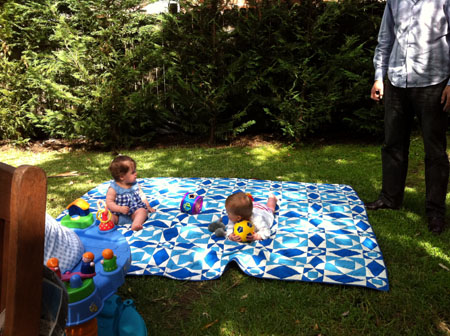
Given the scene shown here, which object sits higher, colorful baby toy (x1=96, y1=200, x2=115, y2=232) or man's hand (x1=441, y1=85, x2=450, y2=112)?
man's hand (x1=441, y1=85, x2=450, y2=112)

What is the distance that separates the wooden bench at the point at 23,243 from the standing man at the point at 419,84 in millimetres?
3512

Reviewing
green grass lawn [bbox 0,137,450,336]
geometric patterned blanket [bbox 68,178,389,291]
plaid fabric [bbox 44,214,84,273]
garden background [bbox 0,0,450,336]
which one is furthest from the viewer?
garden background [bbox 0,0,450,336]

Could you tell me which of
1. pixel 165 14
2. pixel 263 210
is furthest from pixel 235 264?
pixel 165 14

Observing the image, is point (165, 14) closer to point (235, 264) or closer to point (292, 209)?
Answer: point (292, 209)

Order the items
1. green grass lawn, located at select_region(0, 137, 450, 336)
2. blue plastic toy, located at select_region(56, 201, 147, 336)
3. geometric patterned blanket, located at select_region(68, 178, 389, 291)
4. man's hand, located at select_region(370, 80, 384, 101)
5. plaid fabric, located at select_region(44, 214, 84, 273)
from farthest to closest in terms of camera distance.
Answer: man's hand, located at select_region(370, 80, 384, 101) < geometric patterned blanket, located at select_region(68, 178, 389, 291) < green grass lawn, located at select_region(0, 137, 450, 336) < plaid fabric, located at select_region(44, 214, 84, 273) < blue plastic toy, located at select_region(56, 201, 147, 336)

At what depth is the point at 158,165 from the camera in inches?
247

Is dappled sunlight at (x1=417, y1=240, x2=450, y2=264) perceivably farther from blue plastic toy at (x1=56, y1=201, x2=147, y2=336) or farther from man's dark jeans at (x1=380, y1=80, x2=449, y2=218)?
blue plastic toy at (x1=56, y1=201, x2=147, y2=336)

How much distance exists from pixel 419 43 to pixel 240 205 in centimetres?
Answer: 231

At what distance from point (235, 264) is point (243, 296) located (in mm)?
427

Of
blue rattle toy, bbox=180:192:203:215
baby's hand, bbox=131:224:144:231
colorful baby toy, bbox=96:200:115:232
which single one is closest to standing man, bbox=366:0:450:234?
blue rattle toy, bbox=180:192:203:215

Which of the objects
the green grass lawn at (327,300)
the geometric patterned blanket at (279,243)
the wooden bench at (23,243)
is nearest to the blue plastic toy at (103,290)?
the green grass lawn at (327,300)

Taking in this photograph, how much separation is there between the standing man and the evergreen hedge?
2845mm

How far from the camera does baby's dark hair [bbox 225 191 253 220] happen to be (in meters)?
3.41

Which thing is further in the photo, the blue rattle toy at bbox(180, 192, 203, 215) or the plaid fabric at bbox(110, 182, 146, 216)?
the blue rattle toy at bbox(180, 192, 203, 215)
